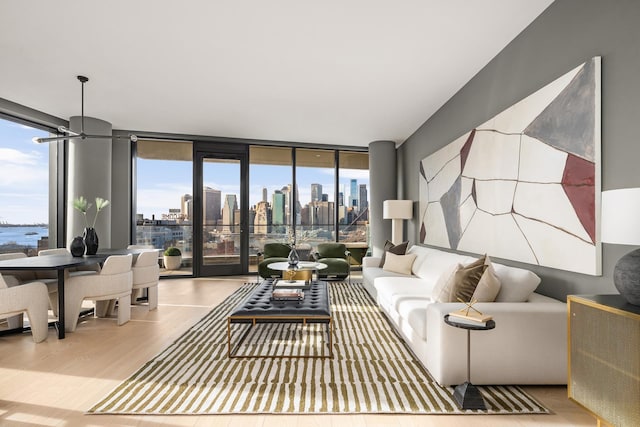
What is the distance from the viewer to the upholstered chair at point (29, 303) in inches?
117

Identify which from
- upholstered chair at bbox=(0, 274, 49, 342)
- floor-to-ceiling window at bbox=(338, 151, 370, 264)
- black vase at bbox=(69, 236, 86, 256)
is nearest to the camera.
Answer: upholstered chair at bbox=(0, 274, 49, 342)

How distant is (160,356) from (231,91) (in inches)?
130

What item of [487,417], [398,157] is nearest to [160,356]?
[487,417]

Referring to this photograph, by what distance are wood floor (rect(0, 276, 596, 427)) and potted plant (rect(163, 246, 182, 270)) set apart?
2826 mm

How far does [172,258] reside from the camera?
6930 millimetres

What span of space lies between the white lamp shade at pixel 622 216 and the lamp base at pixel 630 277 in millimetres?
151

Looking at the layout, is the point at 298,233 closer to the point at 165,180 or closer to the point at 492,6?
the point at 165,180

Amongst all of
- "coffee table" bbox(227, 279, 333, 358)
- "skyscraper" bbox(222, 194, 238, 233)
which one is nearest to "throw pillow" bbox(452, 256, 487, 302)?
"coffee table" bbox(227, 279, 333, 358)

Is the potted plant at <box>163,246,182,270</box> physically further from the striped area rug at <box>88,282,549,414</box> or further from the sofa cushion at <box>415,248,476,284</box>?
the sofa cushion at <box>415,248,476,284</box>

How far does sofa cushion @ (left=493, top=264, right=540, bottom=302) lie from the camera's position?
8.45ft

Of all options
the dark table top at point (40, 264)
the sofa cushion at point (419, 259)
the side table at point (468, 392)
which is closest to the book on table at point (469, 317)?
the side table at point (468, 392)

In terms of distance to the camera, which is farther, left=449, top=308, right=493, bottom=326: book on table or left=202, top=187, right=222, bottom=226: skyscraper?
left=202, top=187, right=222, bottom=226: skyscraper

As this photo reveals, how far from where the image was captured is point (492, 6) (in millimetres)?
2730

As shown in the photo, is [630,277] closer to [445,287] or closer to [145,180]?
[445,287]
